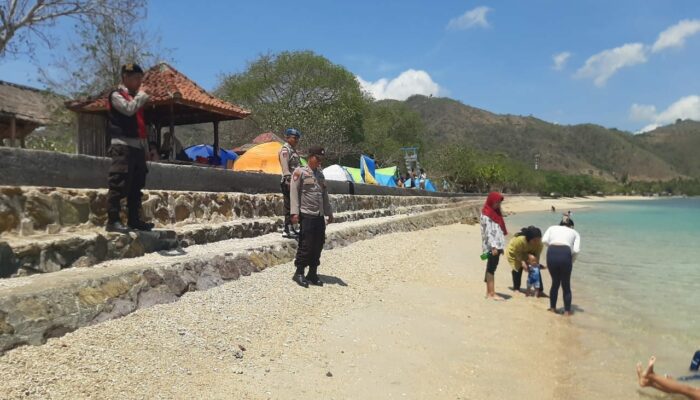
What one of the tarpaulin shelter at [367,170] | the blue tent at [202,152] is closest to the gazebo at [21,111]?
the blue tent at [202,152]

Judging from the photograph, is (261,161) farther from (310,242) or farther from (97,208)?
(97,208)

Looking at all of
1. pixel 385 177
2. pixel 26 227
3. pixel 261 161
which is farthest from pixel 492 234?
pixel 385 177

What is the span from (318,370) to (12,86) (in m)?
22.2

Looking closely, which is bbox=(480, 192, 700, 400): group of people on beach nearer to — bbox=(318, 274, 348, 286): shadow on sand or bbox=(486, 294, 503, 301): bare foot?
bbox=(486, 294, 503, 301): bare foot

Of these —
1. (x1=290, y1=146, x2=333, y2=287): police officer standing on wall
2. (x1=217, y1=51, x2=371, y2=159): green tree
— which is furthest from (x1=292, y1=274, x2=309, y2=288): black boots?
(x1=217, y1=51, x2=371, y2=159): green tree

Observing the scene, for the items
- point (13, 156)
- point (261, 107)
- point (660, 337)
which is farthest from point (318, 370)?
point (261, 107)

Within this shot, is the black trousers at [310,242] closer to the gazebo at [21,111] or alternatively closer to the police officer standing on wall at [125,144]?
the police officer standing on wall at [125,144]

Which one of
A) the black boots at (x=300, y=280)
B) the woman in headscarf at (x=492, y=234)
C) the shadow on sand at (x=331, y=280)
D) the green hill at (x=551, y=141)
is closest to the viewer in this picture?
the black boots at (x=300, y=280)

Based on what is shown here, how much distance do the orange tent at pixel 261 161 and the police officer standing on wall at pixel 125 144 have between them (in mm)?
11627

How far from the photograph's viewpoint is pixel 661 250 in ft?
58.3

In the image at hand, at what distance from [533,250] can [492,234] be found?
1447mm

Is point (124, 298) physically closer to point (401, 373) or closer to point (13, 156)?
point (13, 156)

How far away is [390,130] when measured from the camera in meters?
62.2

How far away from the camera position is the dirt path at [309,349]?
118 inches
